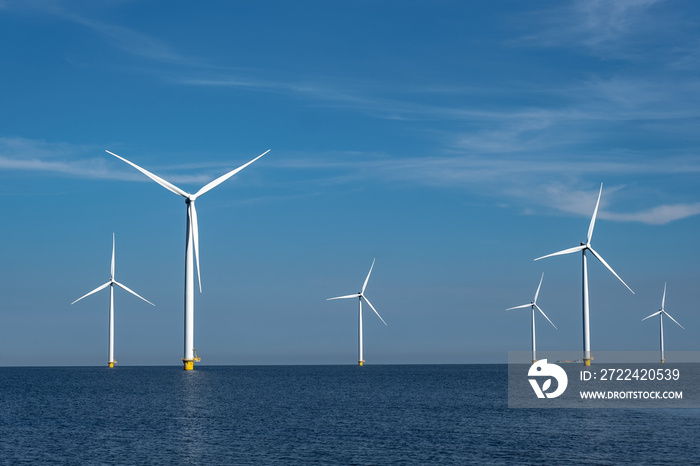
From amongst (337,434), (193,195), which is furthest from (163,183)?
(337,434)

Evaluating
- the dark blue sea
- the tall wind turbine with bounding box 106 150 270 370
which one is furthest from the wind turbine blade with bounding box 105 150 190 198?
the dark blue sea

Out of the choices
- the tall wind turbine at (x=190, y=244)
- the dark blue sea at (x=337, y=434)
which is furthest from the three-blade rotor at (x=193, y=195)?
the dark blue sea at (x=337, y=434)

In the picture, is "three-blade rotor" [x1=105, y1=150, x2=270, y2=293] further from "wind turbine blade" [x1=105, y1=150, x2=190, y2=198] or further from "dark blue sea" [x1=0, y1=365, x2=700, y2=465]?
"dark blue sea" [x1=0, y1=365, x2=700, y2=465]

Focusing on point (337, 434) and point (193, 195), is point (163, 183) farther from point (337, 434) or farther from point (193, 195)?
point (337, 434)

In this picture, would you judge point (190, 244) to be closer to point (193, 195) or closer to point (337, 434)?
point (193, 195)

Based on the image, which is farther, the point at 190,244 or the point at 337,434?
the point at 190,244

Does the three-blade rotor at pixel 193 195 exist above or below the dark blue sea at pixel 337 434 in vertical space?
above

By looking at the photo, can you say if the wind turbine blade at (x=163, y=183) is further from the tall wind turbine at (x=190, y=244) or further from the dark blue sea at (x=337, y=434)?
the dark blue sea at (x=337, y=434)

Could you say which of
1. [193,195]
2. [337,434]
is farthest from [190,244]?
[337,434]

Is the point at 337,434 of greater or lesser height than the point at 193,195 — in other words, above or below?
below

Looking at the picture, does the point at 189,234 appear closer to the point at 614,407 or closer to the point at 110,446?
the point at 614,407

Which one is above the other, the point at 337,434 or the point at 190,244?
the point at 190,244

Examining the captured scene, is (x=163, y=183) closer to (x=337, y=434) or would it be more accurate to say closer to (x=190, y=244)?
(x=190, y=244)

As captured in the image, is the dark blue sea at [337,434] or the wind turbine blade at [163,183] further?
the wind turbine blade at [163,183]
